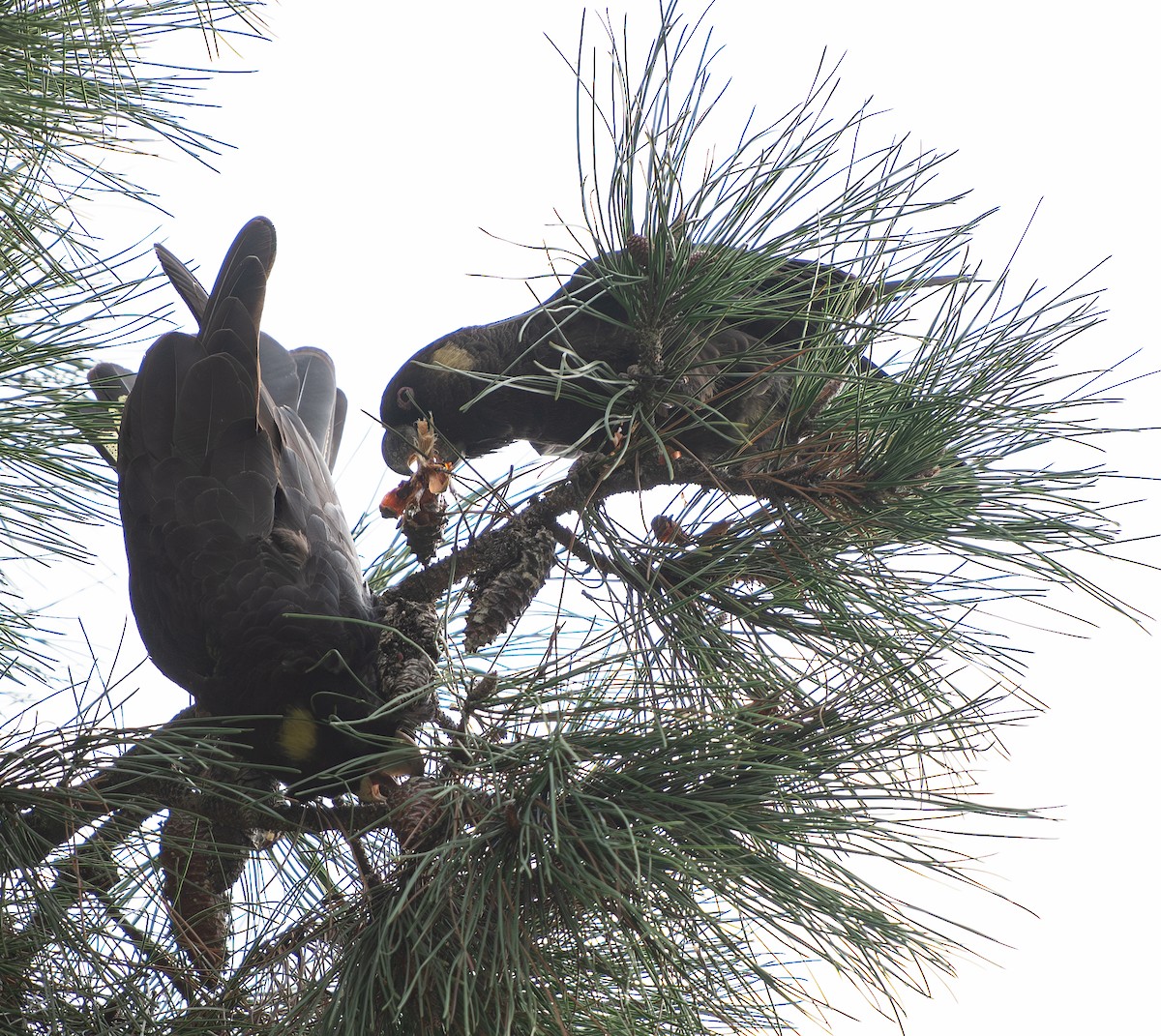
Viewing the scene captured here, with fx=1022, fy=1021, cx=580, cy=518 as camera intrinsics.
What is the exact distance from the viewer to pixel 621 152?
0.90m

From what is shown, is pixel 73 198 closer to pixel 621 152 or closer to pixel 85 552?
pixel 85 552

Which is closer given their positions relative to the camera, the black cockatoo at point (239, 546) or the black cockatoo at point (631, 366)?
the black cockatoo at point (631, 366)

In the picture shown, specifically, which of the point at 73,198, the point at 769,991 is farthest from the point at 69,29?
the point at 769,991

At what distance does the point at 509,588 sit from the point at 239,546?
1.24 ft

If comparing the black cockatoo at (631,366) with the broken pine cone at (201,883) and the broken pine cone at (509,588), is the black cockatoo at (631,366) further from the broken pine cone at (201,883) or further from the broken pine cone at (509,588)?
the broken pine cone at (201,883)

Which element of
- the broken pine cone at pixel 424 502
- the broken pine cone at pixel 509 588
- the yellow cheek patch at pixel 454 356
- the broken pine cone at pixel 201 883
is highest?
the yellow cheek patch at pixel 454 356

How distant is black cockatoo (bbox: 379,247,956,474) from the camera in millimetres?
916

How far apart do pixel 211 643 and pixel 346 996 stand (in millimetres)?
493

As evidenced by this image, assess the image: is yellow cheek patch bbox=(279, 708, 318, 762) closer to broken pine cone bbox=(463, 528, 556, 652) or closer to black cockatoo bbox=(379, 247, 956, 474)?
broken pine cone bbox=(463, 528, 556, 652)

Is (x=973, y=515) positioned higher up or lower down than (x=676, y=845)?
higher up

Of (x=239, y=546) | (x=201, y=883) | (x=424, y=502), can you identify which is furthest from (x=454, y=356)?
(x=201, y=883)

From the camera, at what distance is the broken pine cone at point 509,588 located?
1.01m

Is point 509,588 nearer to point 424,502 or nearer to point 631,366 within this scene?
point 424,502

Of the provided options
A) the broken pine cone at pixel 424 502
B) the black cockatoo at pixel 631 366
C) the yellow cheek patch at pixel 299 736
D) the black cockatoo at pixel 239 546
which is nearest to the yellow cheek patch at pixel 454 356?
the black cockatoo at pixel 631 366
